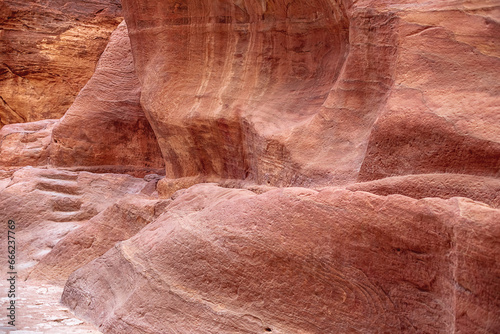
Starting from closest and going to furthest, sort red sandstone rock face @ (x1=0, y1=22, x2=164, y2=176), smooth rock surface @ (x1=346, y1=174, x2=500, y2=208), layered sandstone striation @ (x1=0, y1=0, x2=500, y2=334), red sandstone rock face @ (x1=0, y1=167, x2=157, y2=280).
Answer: layered sandstone striation @ (x1=0, y1=0, x2=500, y2=334) < smooth rock surface @ (x1=346, y1=174, x2=500, y2=208) < red sandstone rock face @ (x1=0, y1=167, x2=157, y2=280) < red sandstone rock face @ (x1=0, y1=22, x2=164, y2=176)

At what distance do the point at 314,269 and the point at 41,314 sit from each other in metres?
2.13

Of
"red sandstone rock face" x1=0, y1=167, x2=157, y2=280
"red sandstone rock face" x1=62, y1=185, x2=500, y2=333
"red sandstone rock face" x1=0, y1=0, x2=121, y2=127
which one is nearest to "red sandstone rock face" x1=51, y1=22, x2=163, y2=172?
"red sandstone rock face" x1=0, y1=167, x2=157, y2=280

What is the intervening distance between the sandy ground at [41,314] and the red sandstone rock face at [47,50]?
334 inches

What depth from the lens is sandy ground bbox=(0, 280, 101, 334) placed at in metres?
4.38

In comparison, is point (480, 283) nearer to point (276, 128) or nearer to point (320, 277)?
point (320, 277)

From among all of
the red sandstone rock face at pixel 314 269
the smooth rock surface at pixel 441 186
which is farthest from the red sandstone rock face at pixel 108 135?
the smooth rock surface at pixel 441 186

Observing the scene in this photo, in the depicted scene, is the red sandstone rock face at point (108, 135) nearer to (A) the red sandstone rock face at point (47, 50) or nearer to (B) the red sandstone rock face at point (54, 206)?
(B) the red sandstone rock face at point (54, 206)

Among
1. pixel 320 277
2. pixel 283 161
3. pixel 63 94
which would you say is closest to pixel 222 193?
pixel 283 161

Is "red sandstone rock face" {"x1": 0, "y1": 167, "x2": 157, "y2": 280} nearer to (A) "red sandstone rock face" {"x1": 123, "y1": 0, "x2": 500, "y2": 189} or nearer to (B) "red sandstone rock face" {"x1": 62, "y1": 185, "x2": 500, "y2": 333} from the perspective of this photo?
(A) "red sandstone rock face" {"x1": 123, "y1": 0, "x2": 500, "y2": 189}

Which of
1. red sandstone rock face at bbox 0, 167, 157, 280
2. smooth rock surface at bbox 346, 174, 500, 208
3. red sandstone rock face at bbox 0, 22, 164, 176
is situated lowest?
red sandstone rock face at bbox 0, 167, 157, 280

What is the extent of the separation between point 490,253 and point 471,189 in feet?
2.73

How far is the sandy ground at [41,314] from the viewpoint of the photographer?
4375 mm

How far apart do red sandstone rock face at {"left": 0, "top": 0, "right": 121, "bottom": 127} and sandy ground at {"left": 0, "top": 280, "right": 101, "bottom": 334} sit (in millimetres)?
8481

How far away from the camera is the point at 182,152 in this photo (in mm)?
7320
